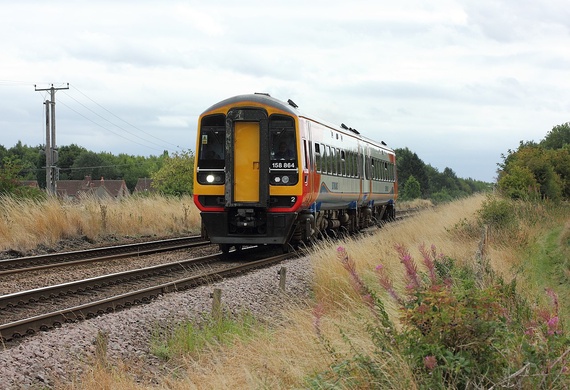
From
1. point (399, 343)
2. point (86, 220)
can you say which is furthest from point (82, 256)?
point (399, 343)

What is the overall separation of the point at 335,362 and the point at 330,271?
666 centimetres

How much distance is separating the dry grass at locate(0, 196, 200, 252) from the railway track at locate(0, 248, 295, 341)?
569 cm

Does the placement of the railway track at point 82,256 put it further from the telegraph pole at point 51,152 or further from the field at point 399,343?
the telegraph pole at point 51,152

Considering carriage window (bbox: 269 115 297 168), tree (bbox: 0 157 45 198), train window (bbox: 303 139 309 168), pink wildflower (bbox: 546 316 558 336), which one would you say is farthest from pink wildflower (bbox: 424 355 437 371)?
tree (bbox: 0 157 45 198)

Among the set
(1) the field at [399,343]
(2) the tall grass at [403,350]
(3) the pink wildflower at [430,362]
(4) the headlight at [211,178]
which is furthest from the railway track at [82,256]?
(3) the pink wildflower at [430,362]

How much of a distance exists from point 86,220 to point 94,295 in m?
11.5

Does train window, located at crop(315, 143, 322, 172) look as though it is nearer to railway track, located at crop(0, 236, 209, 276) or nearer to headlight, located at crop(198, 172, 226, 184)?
headlight, located at crop(198, 172, 226, 184)

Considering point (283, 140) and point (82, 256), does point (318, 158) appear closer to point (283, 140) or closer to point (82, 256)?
point (283, 140)

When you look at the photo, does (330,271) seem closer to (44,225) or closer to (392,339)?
(392,339)

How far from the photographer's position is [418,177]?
102938 mm

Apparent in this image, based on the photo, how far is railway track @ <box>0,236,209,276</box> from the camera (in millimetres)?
15656

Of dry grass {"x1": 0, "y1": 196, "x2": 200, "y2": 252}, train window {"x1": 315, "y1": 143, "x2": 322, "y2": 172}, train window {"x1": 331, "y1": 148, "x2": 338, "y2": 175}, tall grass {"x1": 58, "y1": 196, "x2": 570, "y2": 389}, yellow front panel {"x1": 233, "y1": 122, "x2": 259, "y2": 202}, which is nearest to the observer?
tall grass {"x1": 58, "y1": 196, "x2": 570, "y2": 389}

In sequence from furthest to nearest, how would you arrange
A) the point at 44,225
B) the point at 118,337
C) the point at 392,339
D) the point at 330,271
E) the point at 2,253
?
the point at 44,225, the point at 2,253, the point at 330,271, the point at 118,337, the point at 392,339

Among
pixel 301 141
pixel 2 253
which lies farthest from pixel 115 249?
pixel 301 141
